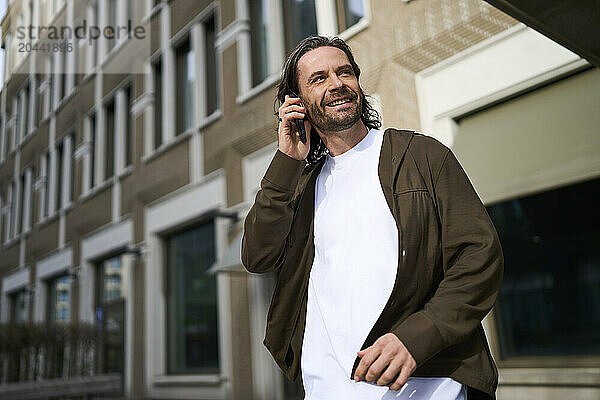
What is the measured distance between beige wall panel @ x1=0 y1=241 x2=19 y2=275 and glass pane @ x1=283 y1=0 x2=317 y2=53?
13.0 m

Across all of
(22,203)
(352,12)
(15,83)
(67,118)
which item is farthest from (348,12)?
(22,203)

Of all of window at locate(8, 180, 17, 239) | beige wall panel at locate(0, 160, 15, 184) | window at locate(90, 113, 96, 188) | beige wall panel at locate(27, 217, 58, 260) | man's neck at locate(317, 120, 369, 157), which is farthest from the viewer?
beige wall panel at locate(0, 160, 15, 184)

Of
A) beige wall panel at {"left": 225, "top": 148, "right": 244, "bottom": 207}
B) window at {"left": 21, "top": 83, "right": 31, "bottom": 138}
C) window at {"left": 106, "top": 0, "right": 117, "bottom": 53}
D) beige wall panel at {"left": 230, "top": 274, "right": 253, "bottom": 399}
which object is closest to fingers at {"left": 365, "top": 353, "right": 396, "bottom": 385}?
beige wall panel at {"left": 230, "top": 274, "right": 253, "bottom": 399}

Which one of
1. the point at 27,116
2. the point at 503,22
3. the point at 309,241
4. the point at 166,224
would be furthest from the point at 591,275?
the point at 27,116

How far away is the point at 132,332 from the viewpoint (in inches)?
446

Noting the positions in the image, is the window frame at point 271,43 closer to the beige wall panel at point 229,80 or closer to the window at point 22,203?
the beige wall panel at point 229,80

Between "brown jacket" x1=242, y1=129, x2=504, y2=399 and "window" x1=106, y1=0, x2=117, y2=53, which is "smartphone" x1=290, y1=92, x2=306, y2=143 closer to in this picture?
"brown jacket" x1=242, y1=129, x2=504, y2=399

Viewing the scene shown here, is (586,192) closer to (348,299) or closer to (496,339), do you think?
(496,339)

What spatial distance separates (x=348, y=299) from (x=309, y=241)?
20 cm

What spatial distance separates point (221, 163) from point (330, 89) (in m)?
8.15

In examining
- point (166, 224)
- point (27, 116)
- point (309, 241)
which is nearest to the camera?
point (309, 241)

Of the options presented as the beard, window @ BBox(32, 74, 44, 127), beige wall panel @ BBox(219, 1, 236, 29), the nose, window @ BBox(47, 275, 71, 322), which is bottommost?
the beard

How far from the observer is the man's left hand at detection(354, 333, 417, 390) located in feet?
3.59

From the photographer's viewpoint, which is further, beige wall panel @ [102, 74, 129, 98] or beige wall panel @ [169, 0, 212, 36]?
beige wall panel @ [102, 74, 129, 98]
